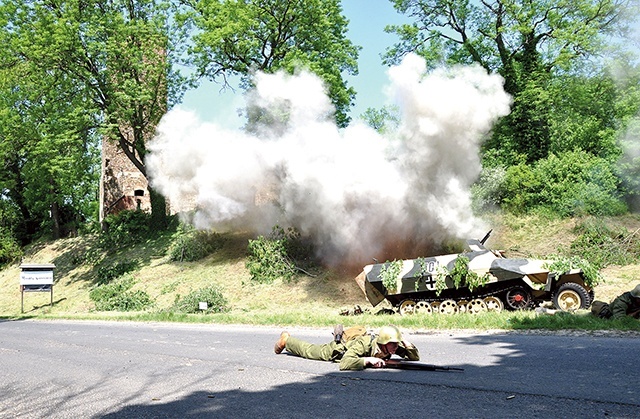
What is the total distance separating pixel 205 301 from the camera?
21328mm

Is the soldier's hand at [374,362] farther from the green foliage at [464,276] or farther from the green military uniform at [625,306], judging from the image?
the green foliage at [464,276]

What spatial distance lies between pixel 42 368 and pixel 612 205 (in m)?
21.6

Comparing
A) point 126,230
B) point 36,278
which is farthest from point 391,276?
point 126,230

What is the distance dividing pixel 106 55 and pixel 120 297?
43.7ft

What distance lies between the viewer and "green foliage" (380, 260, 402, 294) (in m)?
16.6

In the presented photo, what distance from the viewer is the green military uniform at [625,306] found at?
11.8 metres

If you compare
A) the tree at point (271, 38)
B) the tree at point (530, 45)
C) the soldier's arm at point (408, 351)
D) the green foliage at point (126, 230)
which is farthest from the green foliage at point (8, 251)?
the soldier's arm at point (408, 351)

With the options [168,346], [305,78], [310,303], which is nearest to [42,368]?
[168,346]

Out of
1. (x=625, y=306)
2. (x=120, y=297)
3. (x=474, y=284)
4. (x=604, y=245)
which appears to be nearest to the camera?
(x=625, y=306)

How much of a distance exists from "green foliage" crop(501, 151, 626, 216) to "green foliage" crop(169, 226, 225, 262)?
14279 millimetres

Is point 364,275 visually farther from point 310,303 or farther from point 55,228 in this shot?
point 55,228

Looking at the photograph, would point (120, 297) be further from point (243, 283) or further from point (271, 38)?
point (271, 38)

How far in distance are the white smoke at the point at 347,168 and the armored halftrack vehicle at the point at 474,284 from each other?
13.2ft

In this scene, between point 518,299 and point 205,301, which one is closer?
point 518,299
